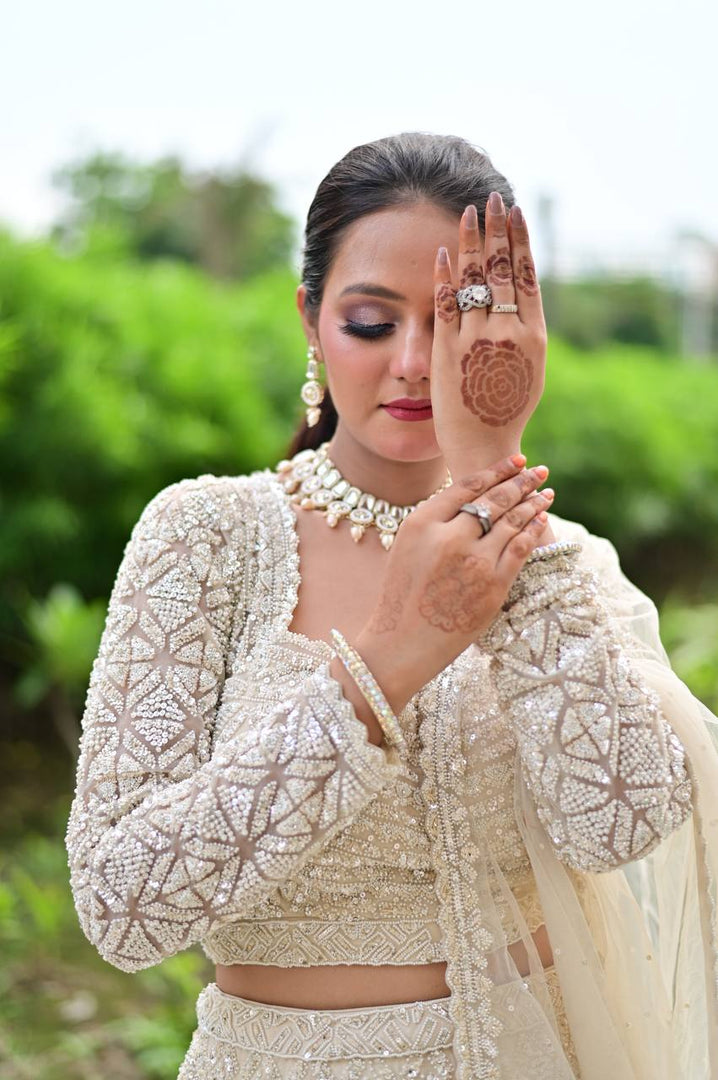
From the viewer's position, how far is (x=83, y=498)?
18.1 feet

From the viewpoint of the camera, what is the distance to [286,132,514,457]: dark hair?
5.98 ft

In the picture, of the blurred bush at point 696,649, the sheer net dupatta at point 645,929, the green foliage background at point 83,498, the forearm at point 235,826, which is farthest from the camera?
the blurred bush at point 696,649

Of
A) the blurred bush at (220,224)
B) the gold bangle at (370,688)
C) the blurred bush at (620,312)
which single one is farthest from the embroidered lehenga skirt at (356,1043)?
the blurred bush at (620,312)

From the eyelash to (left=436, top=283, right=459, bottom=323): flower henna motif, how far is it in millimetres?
149

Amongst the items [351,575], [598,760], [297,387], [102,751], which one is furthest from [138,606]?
[297,387]

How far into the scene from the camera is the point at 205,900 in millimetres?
1536

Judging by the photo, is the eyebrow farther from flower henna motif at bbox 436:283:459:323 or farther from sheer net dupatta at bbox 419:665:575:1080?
sheer net dupatta at bbox 419:665:575:1080

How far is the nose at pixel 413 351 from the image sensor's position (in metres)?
1.76

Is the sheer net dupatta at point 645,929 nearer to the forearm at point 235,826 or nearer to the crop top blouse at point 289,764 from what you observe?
the crop top blouse at point 289,764

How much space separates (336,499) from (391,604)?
453mm

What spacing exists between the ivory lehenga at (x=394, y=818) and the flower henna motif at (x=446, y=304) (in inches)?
13.6

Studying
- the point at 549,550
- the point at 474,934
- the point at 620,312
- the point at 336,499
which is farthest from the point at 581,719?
the point at 620,312

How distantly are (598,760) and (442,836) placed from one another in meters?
0.28

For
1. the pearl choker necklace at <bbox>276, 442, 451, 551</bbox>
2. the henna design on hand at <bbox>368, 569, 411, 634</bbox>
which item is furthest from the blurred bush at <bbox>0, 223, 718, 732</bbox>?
the henna design on hand at <bbox>368, 569, 411, 634</bbox>
